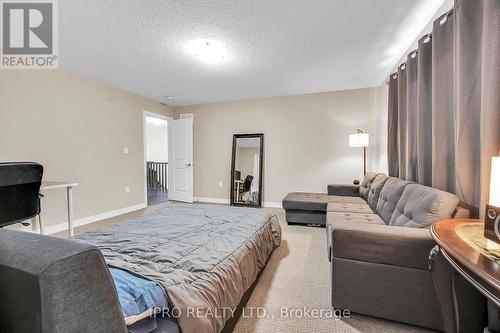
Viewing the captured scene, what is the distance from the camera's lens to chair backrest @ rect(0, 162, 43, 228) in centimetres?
176

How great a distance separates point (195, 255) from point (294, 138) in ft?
12.3

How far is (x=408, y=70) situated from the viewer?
255 centimetres

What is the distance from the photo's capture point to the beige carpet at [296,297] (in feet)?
4.74

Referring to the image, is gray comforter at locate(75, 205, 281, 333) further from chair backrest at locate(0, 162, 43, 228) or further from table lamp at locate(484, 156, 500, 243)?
table lamp at locate(484, 156, 500, 243)

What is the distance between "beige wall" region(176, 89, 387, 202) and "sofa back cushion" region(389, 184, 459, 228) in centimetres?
209

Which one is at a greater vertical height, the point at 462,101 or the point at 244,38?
the point at 244,38

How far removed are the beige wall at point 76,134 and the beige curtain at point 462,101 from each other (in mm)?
4561

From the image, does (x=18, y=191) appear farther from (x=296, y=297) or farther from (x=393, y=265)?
(x=393, y=265)

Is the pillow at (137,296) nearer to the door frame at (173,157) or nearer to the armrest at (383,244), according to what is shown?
the armrest at (383,244)

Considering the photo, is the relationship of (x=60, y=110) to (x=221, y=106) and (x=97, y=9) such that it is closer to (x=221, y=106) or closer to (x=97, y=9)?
(x=97, y=9)

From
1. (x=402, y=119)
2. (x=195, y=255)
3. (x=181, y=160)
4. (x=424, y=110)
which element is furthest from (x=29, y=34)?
(x=402, y=119)

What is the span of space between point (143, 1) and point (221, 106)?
3369 millimetres

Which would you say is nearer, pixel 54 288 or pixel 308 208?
pixel 54 288

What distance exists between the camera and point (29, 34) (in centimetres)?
232
